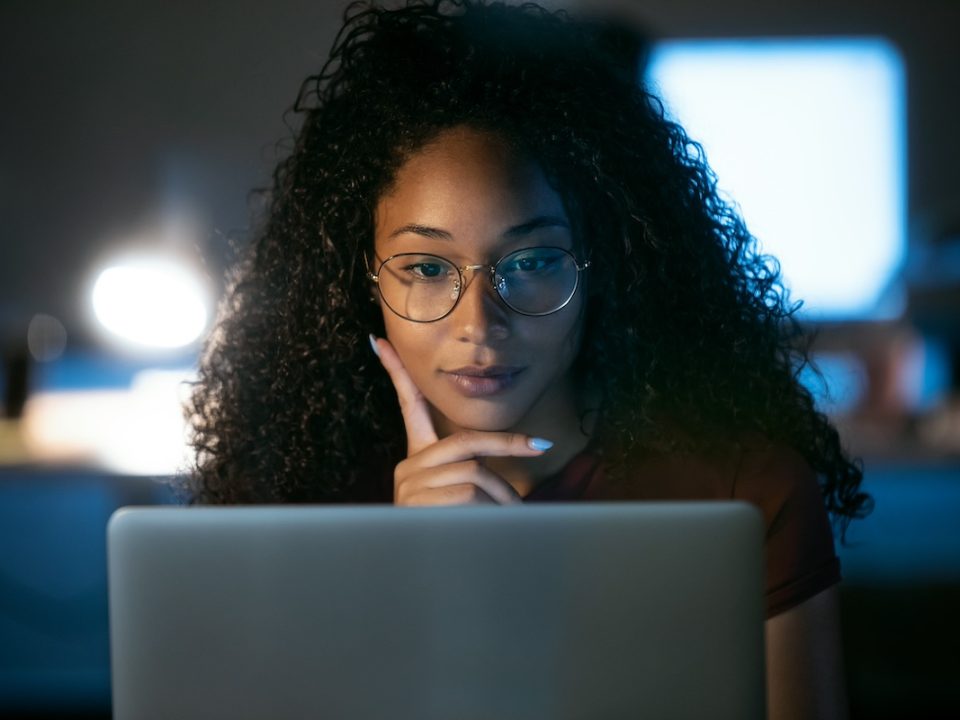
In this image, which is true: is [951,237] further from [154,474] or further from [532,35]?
[154,474]

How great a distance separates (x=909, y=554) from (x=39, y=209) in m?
2.62

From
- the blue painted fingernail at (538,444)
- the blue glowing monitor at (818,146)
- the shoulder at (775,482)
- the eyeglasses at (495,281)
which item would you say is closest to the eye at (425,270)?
the eyeglasses at (495,281)

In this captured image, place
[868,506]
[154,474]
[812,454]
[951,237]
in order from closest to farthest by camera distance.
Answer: [812,454]
[868,506]
[154,474]
[951,237]

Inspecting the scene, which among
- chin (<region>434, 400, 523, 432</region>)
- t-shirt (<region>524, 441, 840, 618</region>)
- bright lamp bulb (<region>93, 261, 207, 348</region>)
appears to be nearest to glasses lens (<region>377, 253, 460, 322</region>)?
chin (<region>434, 400, 523, 432</region>)

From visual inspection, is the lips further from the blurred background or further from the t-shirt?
the blurred background

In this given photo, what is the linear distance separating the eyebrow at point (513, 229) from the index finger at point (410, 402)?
0.15 metres

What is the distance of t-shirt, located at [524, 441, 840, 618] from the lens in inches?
38.0

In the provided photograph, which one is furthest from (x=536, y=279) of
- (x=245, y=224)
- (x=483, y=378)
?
(x=245, y=224)

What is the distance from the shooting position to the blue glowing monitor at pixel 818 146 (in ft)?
7.34

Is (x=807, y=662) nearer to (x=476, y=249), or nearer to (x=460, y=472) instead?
(x=460, y=472)

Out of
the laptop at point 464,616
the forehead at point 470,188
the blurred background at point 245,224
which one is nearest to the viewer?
the laptop at point 464,616

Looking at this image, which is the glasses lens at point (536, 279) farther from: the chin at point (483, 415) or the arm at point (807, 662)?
the arm at point (807, 662)

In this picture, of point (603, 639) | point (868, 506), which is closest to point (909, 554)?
point (868, 506)

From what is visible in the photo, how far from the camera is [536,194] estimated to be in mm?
1029
